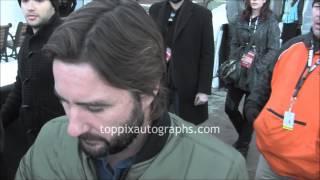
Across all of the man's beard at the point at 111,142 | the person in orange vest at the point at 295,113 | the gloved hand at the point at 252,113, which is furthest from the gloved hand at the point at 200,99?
the man's beard at the point at 111,142

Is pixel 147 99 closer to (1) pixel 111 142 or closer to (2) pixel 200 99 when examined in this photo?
Answer: (1) pixel 111 142

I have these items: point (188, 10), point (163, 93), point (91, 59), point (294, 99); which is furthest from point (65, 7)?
point (91, 59)

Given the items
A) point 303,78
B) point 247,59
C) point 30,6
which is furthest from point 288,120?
point 247,59

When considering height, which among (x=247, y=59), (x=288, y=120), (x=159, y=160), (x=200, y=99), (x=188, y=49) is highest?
(x=159, y=160)

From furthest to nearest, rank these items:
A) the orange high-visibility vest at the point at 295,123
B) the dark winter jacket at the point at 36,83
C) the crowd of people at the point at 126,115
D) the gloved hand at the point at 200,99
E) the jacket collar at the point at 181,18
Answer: the gloved hand at the point at 200,99
the jacket collar at the point at 181,18
the dark winter jacket at the point at 36,83
the orange high-visibility vest at the point at 295,123
the crowd of people at the point at 126,115

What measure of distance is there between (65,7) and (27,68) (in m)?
1.03

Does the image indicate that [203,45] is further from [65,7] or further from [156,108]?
[156,108]

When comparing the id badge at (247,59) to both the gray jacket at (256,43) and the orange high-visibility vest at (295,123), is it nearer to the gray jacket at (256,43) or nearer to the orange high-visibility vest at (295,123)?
the gray jacket at (256,43)

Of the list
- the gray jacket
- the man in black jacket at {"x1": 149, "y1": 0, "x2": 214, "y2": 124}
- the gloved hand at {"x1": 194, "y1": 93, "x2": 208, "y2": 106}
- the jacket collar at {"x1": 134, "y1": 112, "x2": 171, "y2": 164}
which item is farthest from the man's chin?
the gray jacket

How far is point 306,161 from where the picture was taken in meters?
2.52

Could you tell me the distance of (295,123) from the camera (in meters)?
2.54

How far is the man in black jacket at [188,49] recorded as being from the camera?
13.6 ft

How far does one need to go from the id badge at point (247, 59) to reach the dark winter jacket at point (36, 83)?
1999 mm

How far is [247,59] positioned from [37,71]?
219 cm
